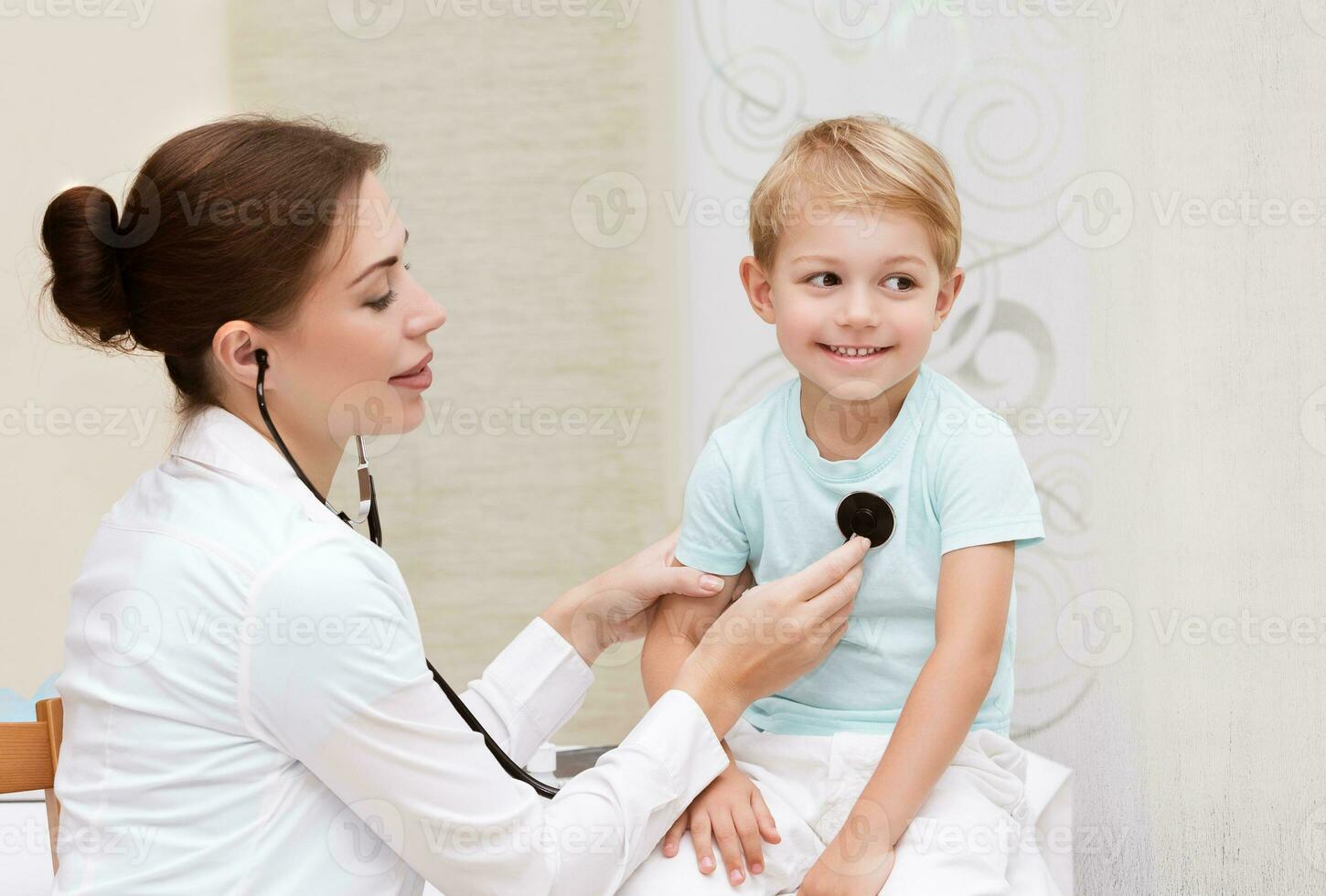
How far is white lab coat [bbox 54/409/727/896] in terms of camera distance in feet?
3.03

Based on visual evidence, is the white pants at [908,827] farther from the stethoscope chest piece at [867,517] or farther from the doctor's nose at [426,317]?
the doctor's nose at [426,317]

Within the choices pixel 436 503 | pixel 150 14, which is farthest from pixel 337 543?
pixel 150 14

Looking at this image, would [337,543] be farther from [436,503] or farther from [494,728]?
[436,503]

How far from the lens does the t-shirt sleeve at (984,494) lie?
1.09m

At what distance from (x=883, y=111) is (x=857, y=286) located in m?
0.54

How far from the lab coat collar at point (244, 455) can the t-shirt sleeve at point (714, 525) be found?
39cm

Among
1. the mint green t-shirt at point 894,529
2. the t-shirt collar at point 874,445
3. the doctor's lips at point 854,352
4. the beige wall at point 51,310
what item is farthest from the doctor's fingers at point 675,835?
the beige wall at point 51,310

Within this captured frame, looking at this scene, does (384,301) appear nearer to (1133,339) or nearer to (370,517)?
(370,517)

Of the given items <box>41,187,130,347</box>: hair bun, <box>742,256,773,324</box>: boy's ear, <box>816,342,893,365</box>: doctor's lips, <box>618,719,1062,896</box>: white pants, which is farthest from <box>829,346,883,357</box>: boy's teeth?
<box>41,187,130,347</box>: hair bun

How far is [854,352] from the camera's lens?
45.1 inches

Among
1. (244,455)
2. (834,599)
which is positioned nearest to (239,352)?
(244,455)

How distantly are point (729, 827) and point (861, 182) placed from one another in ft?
2.05

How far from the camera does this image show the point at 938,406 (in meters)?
1.19

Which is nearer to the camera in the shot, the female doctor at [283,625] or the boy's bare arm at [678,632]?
the female doctor at [283,625]
